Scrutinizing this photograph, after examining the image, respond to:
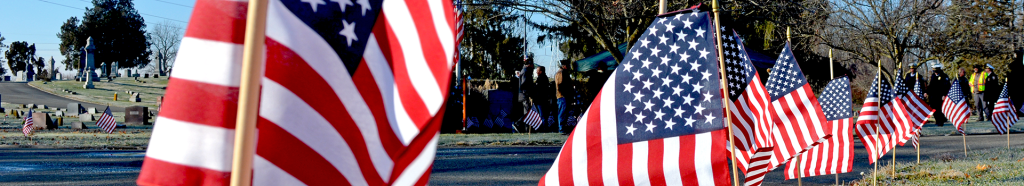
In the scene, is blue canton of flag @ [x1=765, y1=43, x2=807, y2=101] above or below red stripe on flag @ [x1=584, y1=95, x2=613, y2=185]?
above

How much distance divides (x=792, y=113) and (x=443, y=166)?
3851 millimetres

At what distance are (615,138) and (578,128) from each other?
18cm

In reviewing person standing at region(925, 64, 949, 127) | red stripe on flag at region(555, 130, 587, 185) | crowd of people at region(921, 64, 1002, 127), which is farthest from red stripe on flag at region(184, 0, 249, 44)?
person standing at region(925, 64, 949, 127)

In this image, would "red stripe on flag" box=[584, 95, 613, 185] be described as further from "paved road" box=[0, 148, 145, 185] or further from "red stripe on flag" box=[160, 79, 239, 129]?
"paved road" box=[0, 148, 145, 185]

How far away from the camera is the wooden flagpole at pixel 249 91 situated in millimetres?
1601

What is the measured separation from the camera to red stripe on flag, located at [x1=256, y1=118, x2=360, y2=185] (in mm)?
1872

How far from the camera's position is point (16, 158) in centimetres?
927

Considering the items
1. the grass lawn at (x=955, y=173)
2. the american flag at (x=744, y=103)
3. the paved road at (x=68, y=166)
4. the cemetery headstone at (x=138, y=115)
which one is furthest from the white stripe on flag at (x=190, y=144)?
the cemetery headstone at (x=138, y=115)

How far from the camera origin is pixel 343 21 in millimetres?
1949

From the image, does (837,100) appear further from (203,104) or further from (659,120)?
(203,104)

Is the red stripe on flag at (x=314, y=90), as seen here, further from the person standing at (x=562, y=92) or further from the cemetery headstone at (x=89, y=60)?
the cemetery headstone at (x=89, y=60)

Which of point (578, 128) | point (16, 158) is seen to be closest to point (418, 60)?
point (578, 128)

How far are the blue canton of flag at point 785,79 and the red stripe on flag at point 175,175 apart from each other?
4675mm

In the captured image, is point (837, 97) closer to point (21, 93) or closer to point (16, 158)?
point (16, 158)
